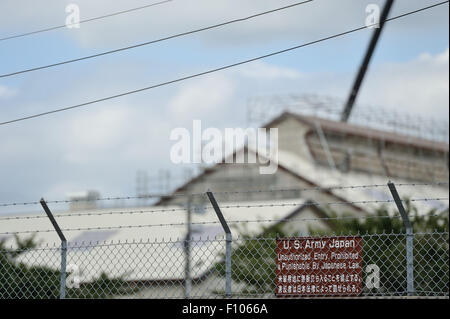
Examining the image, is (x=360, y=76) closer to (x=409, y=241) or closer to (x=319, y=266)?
(x=409, y=241)

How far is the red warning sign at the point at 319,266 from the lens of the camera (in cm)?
795

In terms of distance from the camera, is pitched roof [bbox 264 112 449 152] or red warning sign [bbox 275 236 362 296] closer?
red warning sign [bbox 275 236 362 296]

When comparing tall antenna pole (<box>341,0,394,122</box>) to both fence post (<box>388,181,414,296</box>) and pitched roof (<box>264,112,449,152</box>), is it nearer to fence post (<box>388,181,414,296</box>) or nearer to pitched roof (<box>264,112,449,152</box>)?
pitched roof (<box>264,112,449,152</box>)

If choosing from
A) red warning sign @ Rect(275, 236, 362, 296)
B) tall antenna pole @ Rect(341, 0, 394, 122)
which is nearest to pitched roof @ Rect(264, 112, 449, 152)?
tall antenna pole @ Rect(341, 0, 394, 122)

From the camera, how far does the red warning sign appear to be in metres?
7.95

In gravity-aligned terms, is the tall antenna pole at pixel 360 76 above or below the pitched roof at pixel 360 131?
above

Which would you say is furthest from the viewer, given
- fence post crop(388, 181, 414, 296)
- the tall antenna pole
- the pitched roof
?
the tall antenna pole

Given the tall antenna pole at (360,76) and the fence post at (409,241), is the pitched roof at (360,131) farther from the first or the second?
the fence post at (409,241)

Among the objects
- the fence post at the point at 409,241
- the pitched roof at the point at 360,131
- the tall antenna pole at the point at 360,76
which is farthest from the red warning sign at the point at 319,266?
the pitched roof at the point at 360,131

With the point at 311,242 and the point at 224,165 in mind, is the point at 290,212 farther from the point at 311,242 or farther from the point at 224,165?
the point at 311,242

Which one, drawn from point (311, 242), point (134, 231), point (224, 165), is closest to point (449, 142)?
point (224, 165)
